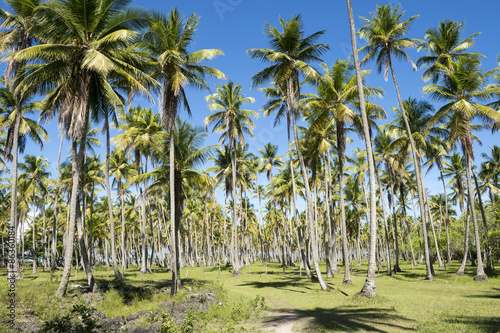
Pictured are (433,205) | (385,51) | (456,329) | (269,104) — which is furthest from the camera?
(433,205)

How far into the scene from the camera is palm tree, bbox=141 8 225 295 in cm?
1725

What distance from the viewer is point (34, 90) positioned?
15.8 metres

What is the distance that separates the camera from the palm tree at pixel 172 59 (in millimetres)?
17250

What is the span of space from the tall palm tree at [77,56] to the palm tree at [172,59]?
1.72 metres

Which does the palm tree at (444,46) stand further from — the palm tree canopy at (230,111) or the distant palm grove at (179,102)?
the palm tree canopy at (230,111)

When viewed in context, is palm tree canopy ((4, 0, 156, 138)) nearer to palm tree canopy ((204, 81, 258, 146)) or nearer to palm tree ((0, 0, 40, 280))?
palm tree ((0, 0, 40, 280))

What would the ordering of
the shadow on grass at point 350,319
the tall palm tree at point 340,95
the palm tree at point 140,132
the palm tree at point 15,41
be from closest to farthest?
the shadow on grass at point 350,319 < the palm tree at point 15,41 < the tall palm tree at point 340,95 < the palm tree at point 140,132

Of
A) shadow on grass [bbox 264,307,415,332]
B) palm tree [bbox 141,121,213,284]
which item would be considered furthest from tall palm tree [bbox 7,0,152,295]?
shadow on grass [bbox 264,307,415,332]

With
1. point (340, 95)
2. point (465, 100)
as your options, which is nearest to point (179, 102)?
point (340, 95)

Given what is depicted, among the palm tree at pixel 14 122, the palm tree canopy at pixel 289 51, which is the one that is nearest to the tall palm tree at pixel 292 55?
the palm tree canopy at pixel 289 51

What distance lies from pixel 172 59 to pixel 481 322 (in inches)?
716

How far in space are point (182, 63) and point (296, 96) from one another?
8.38 metres

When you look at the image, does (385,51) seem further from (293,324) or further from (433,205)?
(433,205)

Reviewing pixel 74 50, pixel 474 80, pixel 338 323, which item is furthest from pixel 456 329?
pixel 474 80
